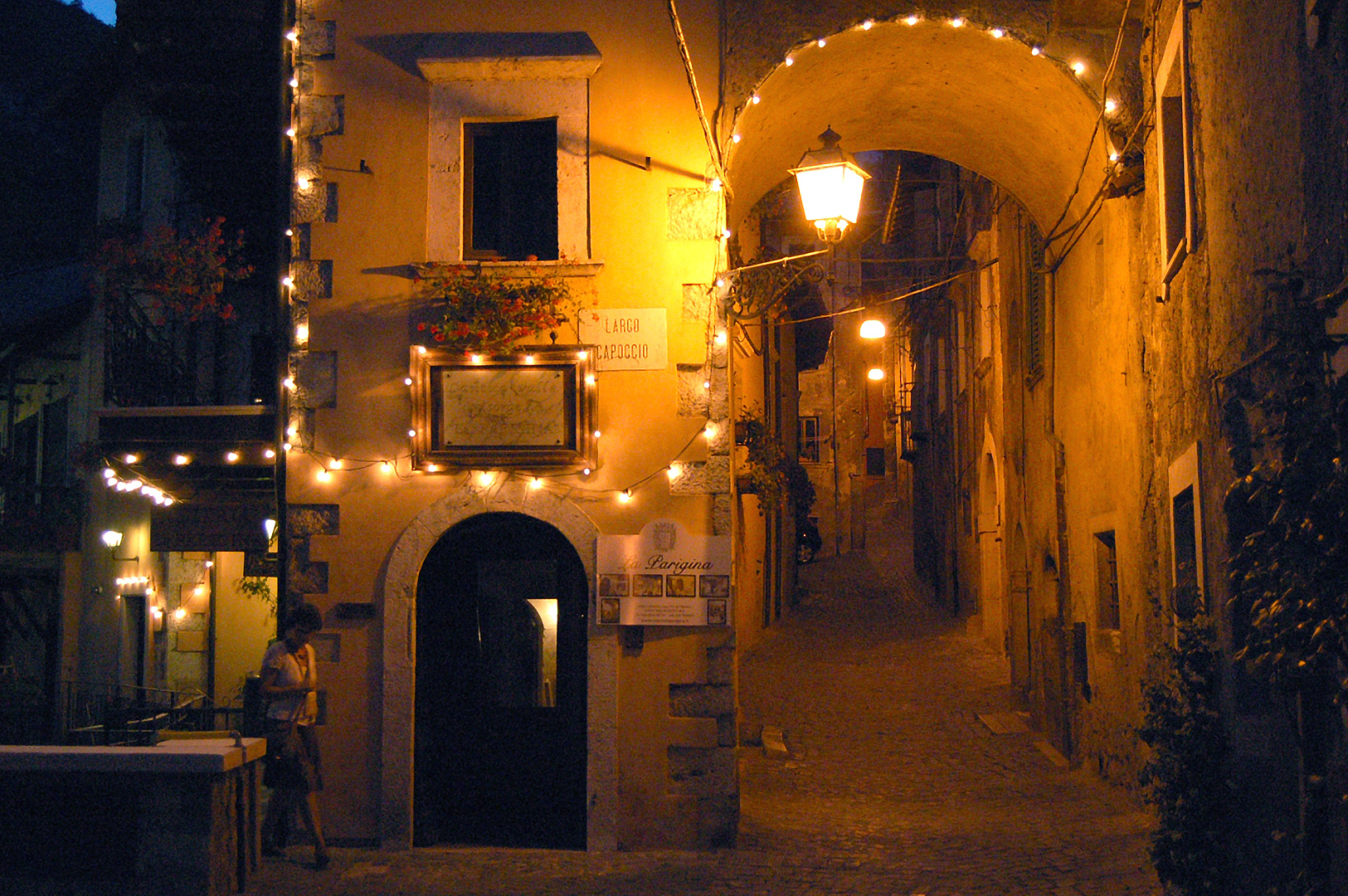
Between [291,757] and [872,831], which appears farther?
[872,831]

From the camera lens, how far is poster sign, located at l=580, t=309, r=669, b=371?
8.16 metres

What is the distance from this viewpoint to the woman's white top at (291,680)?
733 centimetres

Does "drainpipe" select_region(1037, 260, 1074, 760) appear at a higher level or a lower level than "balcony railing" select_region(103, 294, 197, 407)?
lower

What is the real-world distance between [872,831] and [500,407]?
3.85m

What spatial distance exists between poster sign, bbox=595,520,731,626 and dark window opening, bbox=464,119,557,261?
85.7 inches

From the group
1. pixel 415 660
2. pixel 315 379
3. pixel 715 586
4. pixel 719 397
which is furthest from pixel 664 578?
pixel 315 379

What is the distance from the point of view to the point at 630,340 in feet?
26.8

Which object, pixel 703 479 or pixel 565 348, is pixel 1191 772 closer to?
pixel 703 479

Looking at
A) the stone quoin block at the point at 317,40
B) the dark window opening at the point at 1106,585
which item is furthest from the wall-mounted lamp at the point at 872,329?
the stone quoin block at the point at 317,40

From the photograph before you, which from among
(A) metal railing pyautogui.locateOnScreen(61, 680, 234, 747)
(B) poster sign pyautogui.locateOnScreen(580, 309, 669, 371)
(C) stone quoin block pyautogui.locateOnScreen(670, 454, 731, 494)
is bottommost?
(A) metal railing pyautogui.locateOnScreen(61, 680, 234, 747)

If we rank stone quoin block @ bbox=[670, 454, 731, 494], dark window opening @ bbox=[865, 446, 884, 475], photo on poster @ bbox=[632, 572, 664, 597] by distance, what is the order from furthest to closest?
dark window opening @ bbox=[865, 446, 884, 475], stone quoin block @ bbox=[670, 454, 731, 494], photo on poster @ bbox=[632, 572, 664, 597]

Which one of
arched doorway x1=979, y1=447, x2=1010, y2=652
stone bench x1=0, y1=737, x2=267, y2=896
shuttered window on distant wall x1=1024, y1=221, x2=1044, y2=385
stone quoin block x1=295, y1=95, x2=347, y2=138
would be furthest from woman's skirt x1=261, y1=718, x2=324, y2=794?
arched doorway x1=979, y1=447, x2=1010, y2=652

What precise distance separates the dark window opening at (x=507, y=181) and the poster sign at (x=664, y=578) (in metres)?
2.18

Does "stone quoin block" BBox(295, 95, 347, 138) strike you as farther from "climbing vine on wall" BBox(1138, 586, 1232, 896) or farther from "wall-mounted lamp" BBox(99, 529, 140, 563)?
"wall-mounted lamp" BBox(99, 529, 140, 563)
